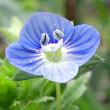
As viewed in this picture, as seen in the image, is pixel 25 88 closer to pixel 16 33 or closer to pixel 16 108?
pixel 16 108

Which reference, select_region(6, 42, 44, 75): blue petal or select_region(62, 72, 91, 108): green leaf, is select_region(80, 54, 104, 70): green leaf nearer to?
select_region(6, 42, 44, 75): blue petal

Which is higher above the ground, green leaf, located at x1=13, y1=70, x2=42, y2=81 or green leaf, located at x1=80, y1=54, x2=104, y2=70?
green leaf, located at x1=80, y1=54, x2=104, y2=70

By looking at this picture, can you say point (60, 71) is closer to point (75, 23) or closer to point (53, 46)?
point (53, 46)

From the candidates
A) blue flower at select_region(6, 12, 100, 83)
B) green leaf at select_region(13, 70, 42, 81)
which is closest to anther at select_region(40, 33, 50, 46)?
blue flower at select_region(6, 12, 100, 83)

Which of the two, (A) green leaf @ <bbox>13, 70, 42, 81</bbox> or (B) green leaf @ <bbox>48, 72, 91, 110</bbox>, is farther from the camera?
(B) green leaf @ <bbox>48, 72, 91, 110</bbox>

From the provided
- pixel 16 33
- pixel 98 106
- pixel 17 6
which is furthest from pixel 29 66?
pixel 17 6

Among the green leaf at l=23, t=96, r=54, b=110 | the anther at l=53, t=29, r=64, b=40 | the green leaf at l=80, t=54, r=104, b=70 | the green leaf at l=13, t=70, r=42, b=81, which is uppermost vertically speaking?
the anther at l=53, t=29, r=64, b=40

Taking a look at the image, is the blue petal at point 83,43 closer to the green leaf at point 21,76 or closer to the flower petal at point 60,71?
the flower petal at point 60,71
